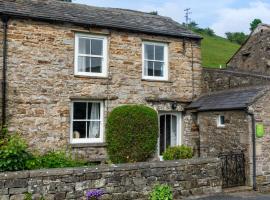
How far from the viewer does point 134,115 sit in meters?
14.1

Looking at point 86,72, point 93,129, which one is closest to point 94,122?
point 93,129

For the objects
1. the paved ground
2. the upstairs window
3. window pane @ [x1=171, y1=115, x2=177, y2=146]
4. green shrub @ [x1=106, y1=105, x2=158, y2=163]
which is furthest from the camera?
window pane @ [x1=171, y1=115, x2=177, y2=146]

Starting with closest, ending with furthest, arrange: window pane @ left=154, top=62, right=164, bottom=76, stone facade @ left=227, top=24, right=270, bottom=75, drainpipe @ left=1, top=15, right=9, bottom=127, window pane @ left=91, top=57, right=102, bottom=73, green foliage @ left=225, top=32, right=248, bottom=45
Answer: drainpipe @ left=1, top=15, right=9, bottom=127 < window pane @ left=91, top=57, right=102, bottom=73 < window pane @ left=154, top=62, right=164, bottom=76 < stone facade @ left=227, top=24, right=270, bottom=75 < green foliage @ left=225, top=32, right=248, bottom=45

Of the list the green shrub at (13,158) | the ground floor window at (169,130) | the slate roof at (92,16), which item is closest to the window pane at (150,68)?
the slate roof at (92,16)

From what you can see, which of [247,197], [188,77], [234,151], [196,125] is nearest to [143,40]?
[188,77]

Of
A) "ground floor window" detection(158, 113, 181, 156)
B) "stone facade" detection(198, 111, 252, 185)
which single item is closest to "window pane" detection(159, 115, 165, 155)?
"ground floor window" detection(158, 113, 181, 156)

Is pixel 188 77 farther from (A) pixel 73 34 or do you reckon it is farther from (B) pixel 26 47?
(B) pixel 26 47

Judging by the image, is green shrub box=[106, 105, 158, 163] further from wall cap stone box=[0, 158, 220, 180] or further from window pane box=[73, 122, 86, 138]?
wall cap stone box=[0, 158, 220, 180]

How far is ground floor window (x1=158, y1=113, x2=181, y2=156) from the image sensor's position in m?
15.9

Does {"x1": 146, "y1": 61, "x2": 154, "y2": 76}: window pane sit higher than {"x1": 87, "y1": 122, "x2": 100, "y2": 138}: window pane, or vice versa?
{"x1": 146, "y1": 61, "x2": 154, "y2": 76}: window pane

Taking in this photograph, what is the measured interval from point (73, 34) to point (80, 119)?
Answer: 3.36m

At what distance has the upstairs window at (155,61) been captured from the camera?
51.1 ft

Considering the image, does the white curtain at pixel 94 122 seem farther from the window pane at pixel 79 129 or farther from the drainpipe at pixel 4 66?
the drainpipe at pixel 4 66

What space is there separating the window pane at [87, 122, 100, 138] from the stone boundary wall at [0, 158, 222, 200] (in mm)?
5221
